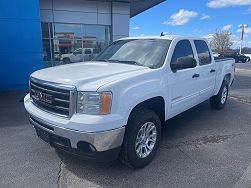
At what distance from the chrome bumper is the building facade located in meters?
8.23

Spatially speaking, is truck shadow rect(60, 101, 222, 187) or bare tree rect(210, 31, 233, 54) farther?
bare tree rect(210, 31, 233, 54)

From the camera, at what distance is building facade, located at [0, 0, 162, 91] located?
1009 centimetres

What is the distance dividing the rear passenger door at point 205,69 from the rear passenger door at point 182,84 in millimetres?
313

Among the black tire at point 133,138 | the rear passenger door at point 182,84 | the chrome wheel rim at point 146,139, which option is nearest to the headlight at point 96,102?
the black tire at point 133,138

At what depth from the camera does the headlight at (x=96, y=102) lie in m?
2.95

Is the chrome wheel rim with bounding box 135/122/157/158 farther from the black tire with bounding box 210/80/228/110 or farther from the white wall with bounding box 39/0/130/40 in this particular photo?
the white wall with bounding box 39/0/130/40

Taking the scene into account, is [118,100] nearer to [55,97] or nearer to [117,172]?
[55,97]

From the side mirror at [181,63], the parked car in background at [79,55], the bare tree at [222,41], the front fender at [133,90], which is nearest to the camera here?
the front fender at [133,90]

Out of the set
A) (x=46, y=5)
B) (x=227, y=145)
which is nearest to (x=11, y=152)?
(x=227, y=145)

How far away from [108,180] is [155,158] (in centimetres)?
98

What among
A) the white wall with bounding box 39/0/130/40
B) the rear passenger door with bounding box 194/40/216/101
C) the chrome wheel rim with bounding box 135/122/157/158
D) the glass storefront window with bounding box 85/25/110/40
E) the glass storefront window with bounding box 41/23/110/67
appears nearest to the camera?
the chrome wheel rim with bounding box 135/122/157/158

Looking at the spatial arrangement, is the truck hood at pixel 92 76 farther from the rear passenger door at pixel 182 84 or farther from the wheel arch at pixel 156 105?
the rear passenger door at pixel 182 84

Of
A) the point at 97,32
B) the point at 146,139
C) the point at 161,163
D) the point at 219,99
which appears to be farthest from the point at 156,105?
the point at 97,32

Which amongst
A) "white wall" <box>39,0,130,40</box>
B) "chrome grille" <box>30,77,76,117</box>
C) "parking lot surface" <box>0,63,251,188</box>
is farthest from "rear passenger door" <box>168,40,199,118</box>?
"white wall" <box>39,0,130,40</box>
